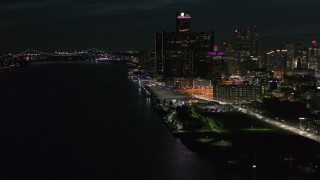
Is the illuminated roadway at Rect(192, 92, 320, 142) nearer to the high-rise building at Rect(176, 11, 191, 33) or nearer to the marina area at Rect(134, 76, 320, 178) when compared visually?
→ the marina area at Rect(134, 76, 320, 178)

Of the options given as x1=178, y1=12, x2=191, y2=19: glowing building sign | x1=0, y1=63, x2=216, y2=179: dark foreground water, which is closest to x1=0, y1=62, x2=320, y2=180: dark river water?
x1=0, y1=63, x2=216, y2=179: dark foreground water

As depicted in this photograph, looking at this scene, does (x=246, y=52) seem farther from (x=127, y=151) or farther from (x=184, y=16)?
(x=127, y=151)

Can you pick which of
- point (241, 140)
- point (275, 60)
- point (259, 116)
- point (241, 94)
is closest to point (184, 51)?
point (275, 60)

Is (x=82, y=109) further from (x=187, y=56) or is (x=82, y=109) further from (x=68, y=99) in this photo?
(x=187, y=56)

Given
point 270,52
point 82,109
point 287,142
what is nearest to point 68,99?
point 82,109

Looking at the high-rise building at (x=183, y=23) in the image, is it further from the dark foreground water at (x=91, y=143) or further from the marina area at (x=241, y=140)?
the marina area at (x=241, y=140)

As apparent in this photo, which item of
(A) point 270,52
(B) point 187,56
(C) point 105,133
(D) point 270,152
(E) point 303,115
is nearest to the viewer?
(D) point 270,152
